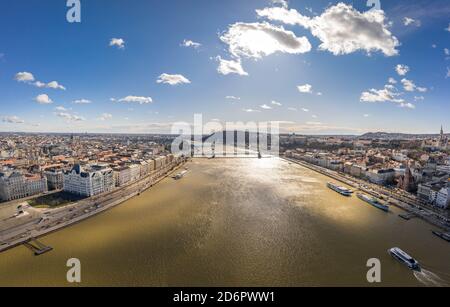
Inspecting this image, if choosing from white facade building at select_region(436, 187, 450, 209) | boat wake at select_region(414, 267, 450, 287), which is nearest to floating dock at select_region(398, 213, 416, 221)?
white facade building at select_region(436, 187, 450, 209)

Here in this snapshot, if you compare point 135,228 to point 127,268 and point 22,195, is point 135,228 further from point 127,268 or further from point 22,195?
point 22,195

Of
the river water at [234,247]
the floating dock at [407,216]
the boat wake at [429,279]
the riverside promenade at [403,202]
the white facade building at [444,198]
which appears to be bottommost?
the boat wake at [429,279]

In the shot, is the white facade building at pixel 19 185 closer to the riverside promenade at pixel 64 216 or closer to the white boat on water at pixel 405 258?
the riverside promenade at pixel 64 216

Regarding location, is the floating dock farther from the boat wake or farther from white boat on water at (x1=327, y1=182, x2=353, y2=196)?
the boat wake

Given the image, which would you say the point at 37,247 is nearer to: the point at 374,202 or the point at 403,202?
the point at 374,202

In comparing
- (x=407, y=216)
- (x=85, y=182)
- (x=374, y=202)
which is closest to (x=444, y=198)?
(x=407, y=216)

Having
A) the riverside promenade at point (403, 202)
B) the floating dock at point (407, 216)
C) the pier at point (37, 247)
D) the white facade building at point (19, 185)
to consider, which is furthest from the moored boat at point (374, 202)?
Answer: the white facade building at point (19, 185)
